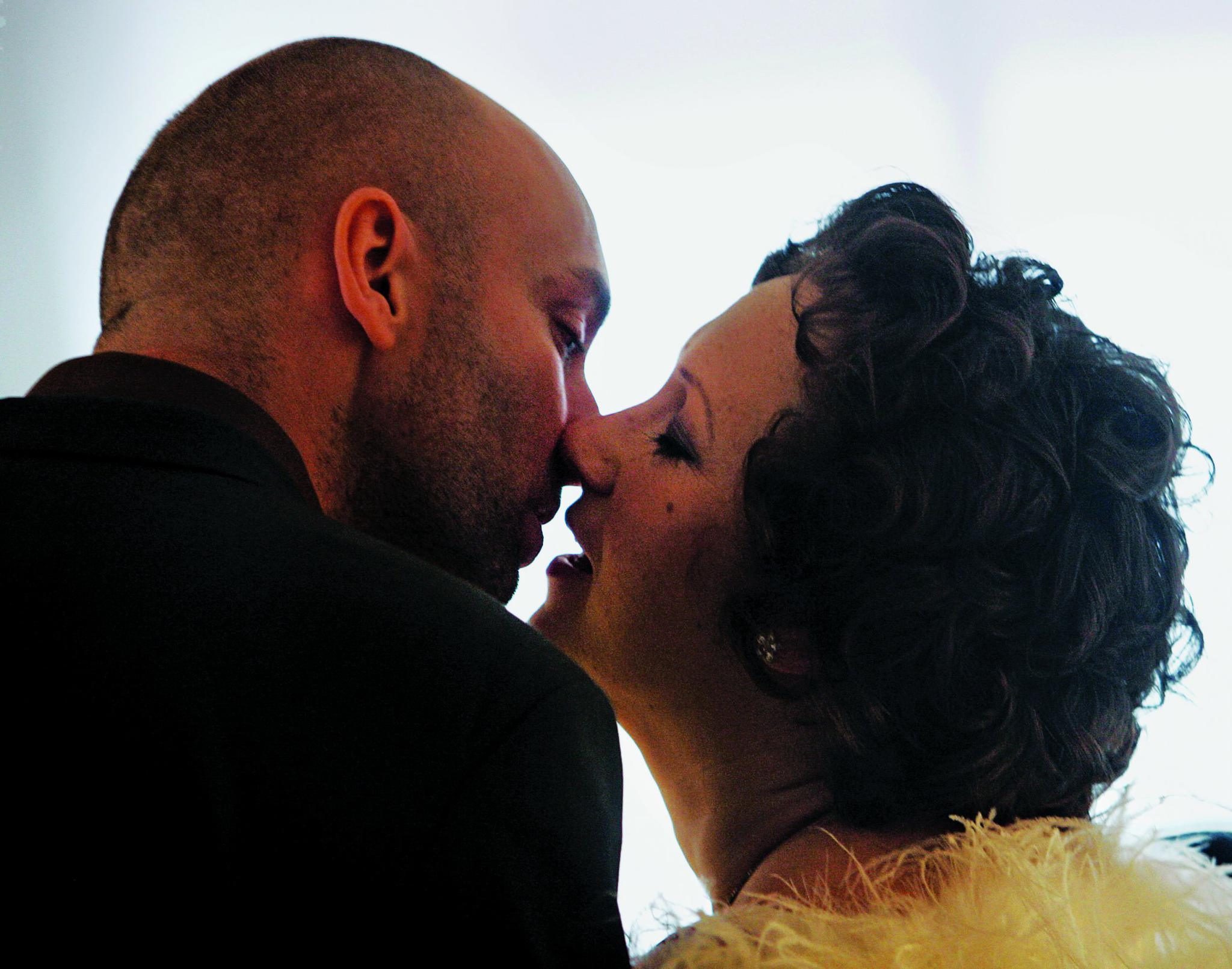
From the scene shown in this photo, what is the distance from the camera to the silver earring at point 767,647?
1178mm

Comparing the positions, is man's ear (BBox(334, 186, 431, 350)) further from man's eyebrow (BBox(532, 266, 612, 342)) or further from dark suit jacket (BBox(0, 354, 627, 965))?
dark suit jacket (BBox(0, 354, 627, 965))

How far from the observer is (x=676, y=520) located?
1.19 metres

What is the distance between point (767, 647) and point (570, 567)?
266mm

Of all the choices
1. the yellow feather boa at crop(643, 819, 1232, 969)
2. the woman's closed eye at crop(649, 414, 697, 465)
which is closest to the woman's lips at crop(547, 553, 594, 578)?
the woman's closed eye at crop(649, 414, 697, 465)

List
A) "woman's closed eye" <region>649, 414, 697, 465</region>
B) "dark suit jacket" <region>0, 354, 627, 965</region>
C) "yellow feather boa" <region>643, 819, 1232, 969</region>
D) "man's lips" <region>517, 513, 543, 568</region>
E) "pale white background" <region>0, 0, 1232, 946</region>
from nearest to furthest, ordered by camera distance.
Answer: "dark suit jacket" <region>0, 354, 627, 965</region> < "yellow feather boa" <region>643, 819, 1232, 969</region> < "woman's closed eye" <region>649, 414, 697, 465</region> < "man's lips" <region>517, 513, 543, 568</region> < "pale white background" <region>0, 0, 1232, 946</region>

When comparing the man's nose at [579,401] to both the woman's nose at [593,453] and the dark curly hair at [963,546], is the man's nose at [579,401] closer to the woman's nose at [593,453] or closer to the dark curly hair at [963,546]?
the woman's nose at [593,453]

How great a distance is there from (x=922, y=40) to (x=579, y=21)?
0.78 meters

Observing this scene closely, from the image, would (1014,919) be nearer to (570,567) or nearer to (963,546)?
(963,546)

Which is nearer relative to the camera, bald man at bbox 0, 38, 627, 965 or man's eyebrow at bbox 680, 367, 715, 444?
bald man at bbox 0, 38, 627, 965

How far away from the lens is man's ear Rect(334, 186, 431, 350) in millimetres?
1251

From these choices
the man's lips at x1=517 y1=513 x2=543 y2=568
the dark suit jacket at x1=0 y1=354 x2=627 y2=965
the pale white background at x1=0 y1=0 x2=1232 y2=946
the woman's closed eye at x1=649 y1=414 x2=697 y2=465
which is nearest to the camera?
the dark suit jacket at x1=0 y1=354 x2=627 y2=965

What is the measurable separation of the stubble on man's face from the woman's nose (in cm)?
6

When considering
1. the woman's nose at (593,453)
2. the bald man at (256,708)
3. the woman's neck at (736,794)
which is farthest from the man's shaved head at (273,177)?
the woman's neck at (736,794)

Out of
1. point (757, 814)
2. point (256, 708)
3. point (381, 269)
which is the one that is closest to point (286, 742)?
point (256, 708)
